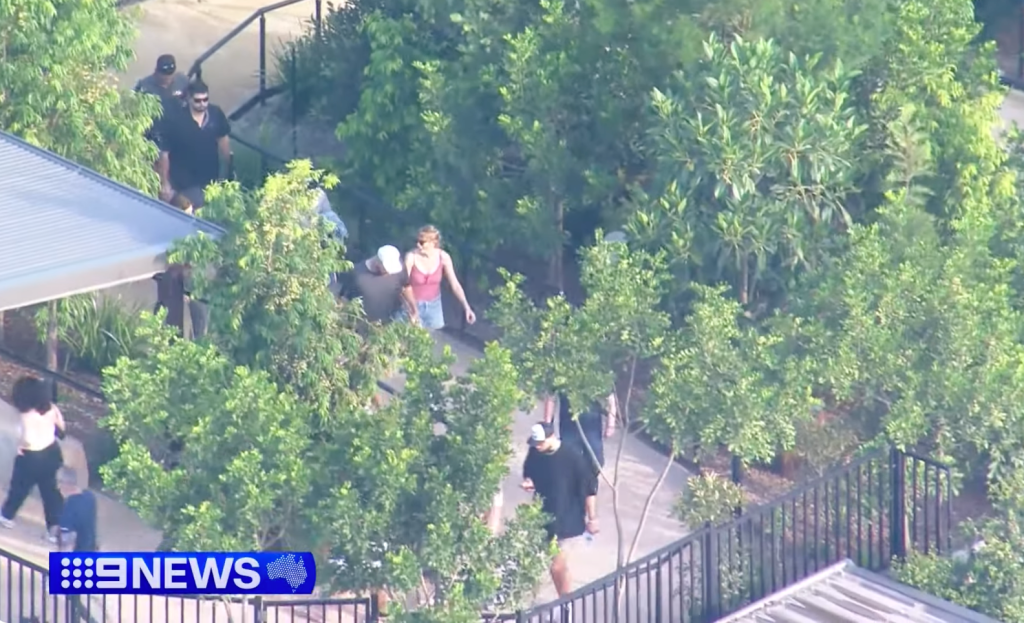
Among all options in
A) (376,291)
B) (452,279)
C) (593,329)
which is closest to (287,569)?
(593,329)

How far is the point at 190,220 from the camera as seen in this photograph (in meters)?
19.7

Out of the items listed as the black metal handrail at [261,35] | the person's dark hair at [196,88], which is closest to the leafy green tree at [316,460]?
the person's dark hair at [196,88]

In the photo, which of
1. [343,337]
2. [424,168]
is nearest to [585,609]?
[343,337]

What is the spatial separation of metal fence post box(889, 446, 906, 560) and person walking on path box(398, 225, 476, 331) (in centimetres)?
340

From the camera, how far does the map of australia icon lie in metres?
17.6

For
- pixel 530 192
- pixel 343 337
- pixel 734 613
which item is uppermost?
pixel 530 192

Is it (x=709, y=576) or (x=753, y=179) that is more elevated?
(x=753, y=179)

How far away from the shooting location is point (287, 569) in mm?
17688

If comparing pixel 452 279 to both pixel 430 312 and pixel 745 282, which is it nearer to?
pixel 430 312

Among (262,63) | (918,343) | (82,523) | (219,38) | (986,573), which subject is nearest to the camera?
(82,523)

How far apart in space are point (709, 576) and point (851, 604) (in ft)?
3.09

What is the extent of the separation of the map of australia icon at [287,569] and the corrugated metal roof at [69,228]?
2338 mm

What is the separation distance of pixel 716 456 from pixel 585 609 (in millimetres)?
3265

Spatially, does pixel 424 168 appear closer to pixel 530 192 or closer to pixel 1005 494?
pixel 530 192
